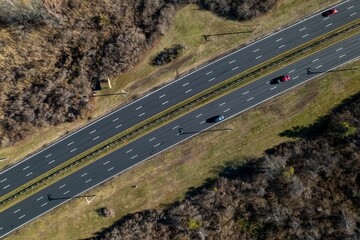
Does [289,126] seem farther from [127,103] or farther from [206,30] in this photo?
[127,103]

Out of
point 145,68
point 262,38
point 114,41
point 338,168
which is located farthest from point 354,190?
point 114,41

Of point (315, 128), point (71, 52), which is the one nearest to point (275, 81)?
point (315, 128)

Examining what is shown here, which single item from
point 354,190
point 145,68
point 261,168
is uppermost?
point 145,68

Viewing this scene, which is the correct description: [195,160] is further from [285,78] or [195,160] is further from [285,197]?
[285,78]

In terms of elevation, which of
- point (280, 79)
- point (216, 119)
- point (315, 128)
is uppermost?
point (280, 79)

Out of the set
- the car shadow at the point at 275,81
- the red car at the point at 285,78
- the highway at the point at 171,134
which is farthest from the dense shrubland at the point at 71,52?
the red car at the point at 285,78

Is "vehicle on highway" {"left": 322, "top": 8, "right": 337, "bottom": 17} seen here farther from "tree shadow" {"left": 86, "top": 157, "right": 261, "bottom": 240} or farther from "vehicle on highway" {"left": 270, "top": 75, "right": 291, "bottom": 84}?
"tree shadow" {"left": 86, "top": 157, "right": 261, "bottom": 240}
